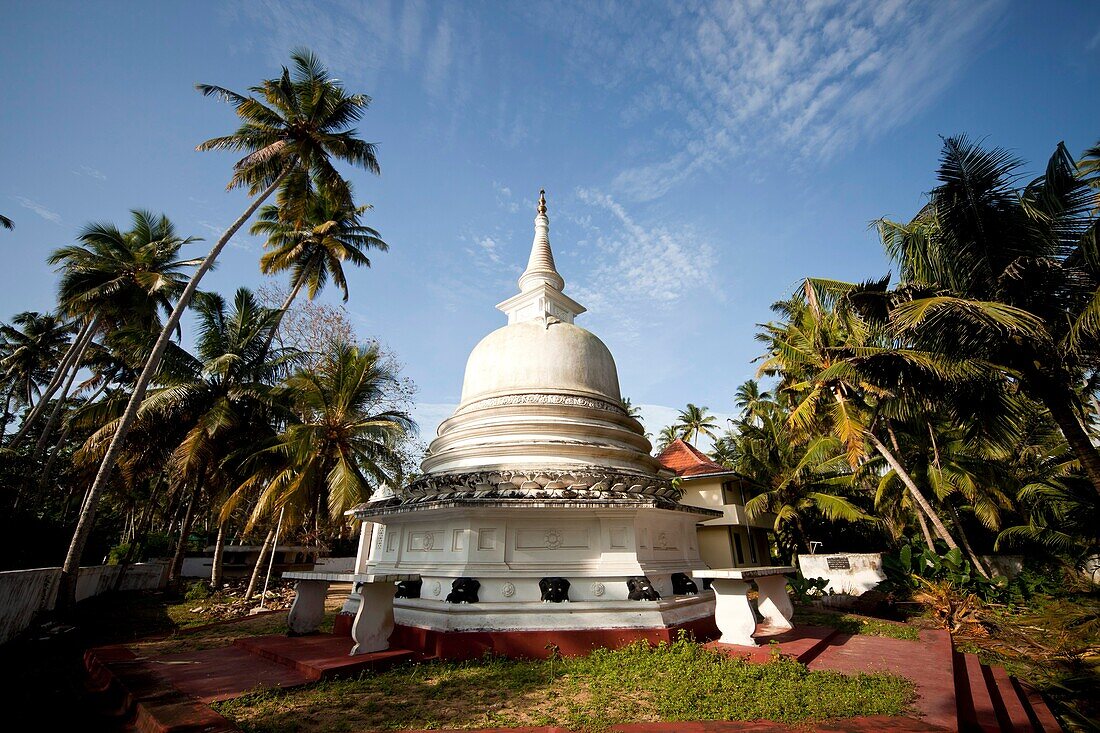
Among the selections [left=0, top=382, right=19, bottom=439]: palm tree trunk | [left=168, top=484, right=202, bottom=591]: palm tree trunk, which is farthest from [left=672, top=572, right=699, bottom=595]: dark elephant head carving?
[left=0, top=382, right=19, bottom=439]: palm tree trunk

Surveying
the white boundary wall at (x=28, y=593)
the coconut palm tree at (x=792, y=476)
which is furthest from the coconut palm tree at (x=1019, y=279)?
the white boundary wall at (x=28, y=593)

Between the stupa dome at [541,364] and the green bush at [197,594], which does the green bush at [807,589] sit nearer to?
the stupa dome at [541,364]

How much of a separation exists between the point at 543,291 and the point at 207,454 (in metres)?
15.1

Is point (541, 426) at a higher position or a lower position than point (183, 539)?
higher

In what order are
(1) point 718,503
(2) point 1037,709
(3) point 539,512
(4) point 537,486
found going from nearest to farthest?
(2) point 1037,709
(3) point 539,512
(4) point 537,486
(1) point 718,503

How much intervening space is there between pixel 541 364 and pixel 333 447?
35.0 ft

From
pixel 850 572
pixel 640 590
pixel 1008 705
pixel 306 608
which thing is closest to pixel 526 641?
pixel 640 590

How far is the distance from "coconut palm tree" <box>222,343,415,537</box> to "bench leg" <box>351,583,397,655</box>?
9.94 metres

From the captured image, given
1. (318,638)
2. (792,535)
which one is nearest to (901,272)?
(318,638)

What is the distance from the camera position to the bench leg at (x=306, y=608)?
1082 centimetres

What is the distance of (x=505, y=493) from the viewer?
10203mm

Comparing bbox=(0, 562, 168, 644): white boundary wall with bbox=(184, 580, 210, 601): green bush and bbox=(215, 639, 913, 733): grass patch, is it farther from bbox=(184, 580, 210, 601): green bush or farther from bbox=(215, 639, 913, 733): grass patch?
bbox=(215, 639, 913, 733): grass patch

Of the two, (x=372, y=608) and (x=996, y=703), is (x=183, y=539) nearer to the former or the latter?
(x=372, y=608)

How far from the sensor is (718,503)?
24641 millimetres
